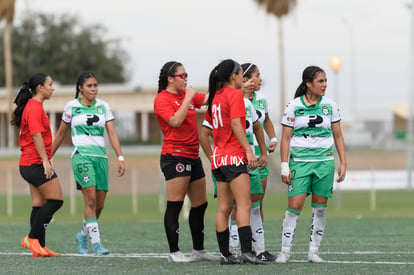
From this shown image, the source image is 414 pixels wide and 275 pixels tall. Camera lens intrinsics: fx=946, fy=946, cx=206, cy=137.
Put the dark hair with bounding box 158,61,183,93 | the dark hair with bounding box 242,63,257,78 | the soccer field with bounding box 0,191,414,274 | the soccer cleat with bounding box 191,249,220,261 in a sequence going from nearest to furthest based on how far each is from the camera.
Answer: the soccer field with bounding box 0,191,414,274
the dark hair with bounding box 158,61,183,93
the soccer cleat with bounding box 191,249,220,261
the dark hair with bounding box 242,63,257,78

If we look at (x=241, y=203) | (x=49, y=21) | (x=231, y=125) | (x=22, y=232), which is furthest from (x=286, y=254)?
(x=49, y=21)

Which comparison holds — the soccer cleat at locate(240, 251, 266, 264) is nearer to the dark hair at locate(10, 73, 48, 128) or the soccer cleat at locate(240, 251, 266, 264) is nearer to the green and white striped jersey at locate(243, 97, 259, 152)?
the green and white striped jersey at locate(243, 97, 259, 152)

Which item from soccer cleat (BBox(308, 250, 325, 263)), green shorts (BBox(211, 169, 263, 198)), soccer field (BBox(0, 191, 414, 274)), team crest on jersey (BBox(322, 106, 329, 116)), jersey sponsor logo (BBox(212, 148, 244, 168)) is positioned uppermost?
team crest on jersey (BBox(322, 106, 329, 116))

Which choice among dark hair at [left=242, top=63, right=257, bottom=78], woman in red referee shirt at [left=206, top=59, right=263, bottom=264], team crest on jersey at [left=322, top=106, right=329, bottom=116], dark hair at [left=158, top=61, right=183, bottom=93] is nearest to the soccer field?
woman in red referee shirt at [left=206, top=59, right=263, bottom=264]

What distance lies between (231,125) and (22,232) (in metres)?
7.45

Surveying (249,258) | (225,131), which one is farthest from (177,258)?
(225,131)

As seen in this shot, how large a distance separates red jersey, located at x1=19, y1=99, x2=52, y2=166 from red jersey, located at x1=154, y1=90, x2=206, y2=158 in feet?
5.64

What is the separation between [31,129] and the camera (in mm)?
10906

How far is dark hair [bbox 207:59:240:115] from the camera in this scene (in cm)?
957

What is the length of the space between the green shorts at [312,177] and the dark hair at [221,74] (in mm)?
1075

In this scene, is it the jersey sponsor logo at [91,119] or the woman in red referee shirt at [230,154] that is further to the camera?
the jersey sponsor logo at [91,119]

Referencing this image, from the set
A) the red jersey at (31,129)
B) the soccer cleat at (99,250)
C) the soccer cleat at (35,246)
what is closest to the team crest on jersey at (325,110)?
the soccer cleat at (99,250)

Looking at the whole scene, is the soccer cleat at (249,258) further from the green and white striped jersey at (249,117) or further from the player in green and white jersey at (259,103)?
the green and white striped jersey at (249,117)

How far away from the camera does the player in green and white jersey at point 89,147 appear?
36.9ft
